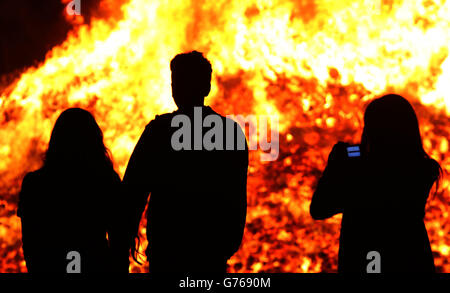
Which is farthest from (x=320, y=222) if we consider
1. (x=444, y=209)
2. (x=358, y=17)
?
(x=358, y=17)

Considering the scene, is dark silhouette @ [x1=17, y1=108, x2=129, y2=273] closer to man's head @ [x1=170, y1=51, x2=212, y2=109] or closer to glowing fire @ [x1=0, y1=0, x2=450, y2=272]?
man's head @ [x1=170, y1=51, x2=212, y2=109]

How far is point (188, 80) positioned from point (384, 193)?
0.79 m

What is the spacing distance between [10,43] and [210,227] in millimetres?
4034

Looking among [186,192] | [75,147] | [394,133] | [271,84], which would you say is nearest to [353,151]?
[394,133]

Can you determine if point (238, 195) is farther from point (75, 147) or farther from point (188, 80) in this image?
point (75, 147)

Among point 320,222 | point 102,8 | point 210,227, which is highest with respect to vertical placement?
point 102,8

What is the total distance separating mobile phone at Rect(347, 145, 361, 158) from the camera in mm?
2137

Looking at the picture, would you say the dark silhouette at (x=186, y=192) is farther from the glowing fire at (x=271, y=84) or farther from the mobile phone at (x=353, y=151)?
the glowing fire at (x=271, y=84)

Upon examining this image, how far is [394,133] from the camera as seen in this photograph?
2156 millimetres

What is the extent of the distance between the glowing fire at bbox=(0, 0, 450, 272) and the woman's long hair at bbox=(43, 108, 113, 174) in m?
2.92

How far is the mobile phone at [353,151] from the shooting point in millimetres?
2137

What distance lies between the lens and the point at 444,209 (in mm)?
5266

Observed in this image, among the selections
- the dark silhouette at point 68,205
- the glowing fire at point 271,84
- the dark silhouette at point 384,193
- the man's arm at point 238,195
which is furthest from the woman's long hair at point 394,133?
the glowing fire at point 271,84
